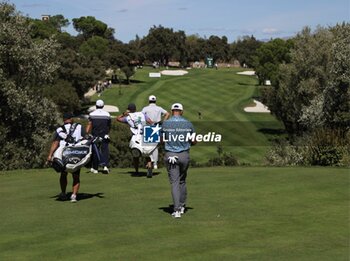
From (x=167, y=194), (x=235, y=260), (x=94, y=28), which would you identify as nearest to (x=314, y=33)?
(x=167, y=194)

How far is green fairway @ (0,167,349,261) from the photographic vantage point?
848 cm

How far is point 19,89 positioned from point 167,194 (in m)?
19.1

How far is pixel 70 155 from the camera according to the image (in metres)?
12.1

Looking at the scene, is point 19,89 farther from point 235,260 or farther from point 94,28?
point 94,28

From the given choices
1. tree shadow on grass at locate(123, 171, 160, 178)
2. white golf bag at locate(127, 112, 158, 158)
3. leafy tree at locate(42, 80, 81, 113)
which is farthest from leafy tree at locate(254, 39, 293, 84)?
white golf bag at locate(127, 112, 158, 158)

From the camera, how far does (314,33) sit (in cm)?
5372

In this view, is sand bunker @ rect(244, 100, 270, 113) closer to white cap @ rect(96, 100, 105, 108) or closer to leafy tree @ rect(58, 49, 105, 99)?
leafy tree @ rect(58, 49, 105, 99)

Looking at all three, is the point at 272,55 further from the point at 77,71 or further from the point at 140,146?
the point at 140,146

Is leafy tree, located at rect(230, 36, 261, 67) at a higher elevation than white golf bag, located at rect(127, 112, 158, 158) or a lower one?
higher

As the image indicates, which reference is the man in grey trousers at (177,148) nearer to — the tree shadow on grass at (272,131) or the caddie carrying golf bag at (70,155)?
the caddie carrying golf bag at (70,155)

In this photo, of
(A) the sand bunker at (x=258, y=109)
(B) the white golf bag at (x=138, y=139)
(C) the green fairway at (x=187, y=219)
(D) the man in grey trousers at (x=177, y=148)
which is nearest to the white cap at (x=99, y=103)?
(B) the white golf bag at (x=138, y=139)
